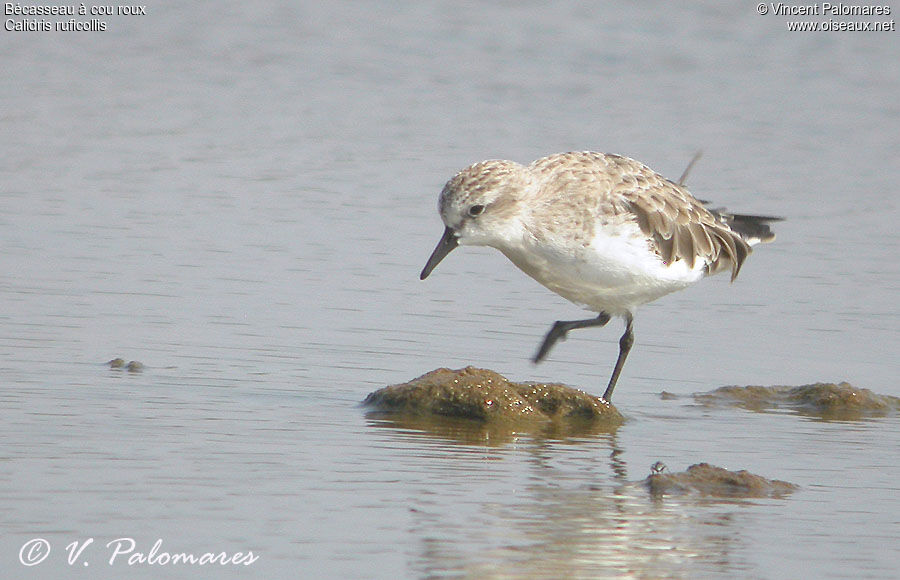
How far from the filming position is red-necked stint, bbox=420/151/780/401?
7223 millimetres

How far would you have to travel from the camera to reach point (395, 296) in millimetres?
8992

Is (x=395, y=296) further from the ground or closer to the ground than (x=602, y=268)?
closer to the ground

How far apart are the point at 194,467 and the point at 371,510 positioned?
0.83 meters

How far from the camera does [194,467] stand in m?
5.93

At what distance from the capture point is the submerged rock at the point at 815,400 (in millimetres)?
7445

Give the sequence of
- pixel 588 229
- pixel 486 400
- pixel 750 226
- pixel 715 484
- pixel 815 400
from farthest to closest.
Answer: pixel 750 226, pixel 815 400, pixel 588 229, pixel 486 400, pixel 715 484

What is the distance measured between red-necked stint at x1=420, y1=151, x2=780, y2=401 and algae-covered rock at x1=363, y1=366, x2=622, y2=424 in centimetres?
36

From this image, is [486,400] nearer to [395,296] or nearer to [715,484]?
[715,484]

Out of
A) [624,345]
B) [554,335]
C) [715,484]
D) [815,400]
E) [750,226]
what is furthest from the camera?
[750,226]

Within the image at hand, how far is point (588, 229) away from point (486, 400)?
38.8 inches

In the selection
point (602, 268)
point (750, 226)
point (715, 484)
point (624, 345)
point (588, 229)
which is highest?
point (750, 226)

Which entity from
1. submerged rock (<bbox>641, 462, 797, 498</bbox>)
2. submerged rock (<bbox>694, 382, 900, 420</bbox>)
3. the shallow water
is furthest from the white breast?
submerged rock (<bbox>641, 462, 797, 498</bbox>)

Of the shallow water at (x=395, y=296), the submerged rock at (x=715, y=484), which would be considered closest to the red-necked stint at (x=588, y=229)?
the shallow water at (x=395, y=296)

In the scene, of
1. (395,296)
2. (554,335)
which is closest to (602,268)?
(554,335)
